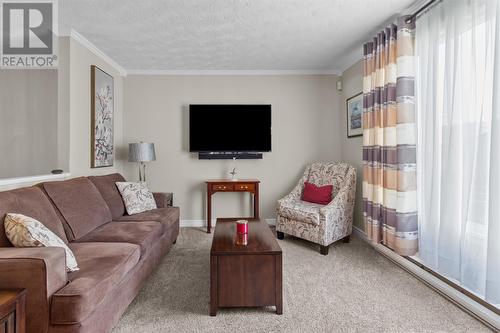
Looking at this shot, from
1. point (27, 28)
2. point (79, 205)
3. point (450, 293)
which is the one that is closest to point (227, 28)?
point (27, 28)

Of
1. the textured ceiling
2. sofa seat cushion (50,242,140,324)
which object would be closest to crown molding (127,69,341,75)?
the textured ceiling

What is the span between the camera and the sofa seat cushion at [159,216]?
291cm

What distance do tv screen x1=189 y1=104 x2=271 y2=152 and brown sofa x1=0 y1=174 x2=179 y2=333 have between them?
1267 mm

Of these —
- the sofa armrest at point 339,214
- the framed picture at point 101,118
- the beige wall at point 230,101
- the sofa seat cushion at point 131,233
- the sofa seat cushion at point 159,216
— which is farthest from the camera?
the beige wall at point 230,101

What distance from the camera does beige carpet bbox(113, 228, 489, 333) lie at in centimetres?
183

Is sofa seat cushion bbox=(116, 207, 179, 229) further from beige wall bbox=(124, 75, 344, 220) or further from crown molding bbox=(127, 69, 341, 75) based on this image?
crown molding bbox=(127, 69, 341, 75)

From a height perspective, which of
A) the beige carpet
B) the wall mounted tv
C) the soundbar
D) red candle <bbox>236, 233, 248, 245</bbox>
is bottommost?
the beige carpet

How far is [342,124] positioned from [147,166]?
3.10 metres

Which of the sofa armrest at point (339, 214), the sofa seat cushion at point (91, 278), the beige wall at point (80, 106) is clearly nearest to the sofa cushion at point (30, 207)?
the sofa seat cushion at point (91, 278)

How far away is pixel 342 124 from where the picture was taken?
431cm

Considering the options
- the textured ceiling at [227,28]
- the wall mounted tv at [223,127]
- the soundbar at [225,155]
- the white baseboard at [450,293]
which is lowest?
the white baseboard at [450,293]

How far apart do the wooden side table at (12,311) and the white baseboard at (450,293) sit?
2.68 m

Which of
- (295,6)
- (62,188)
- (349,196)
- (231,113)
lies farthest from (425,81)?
(62,188)

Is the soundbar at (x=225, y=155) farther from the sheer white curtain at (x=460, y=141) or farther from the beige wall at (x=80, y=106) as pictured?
the sheer white curtain at (x=460, y=141)
